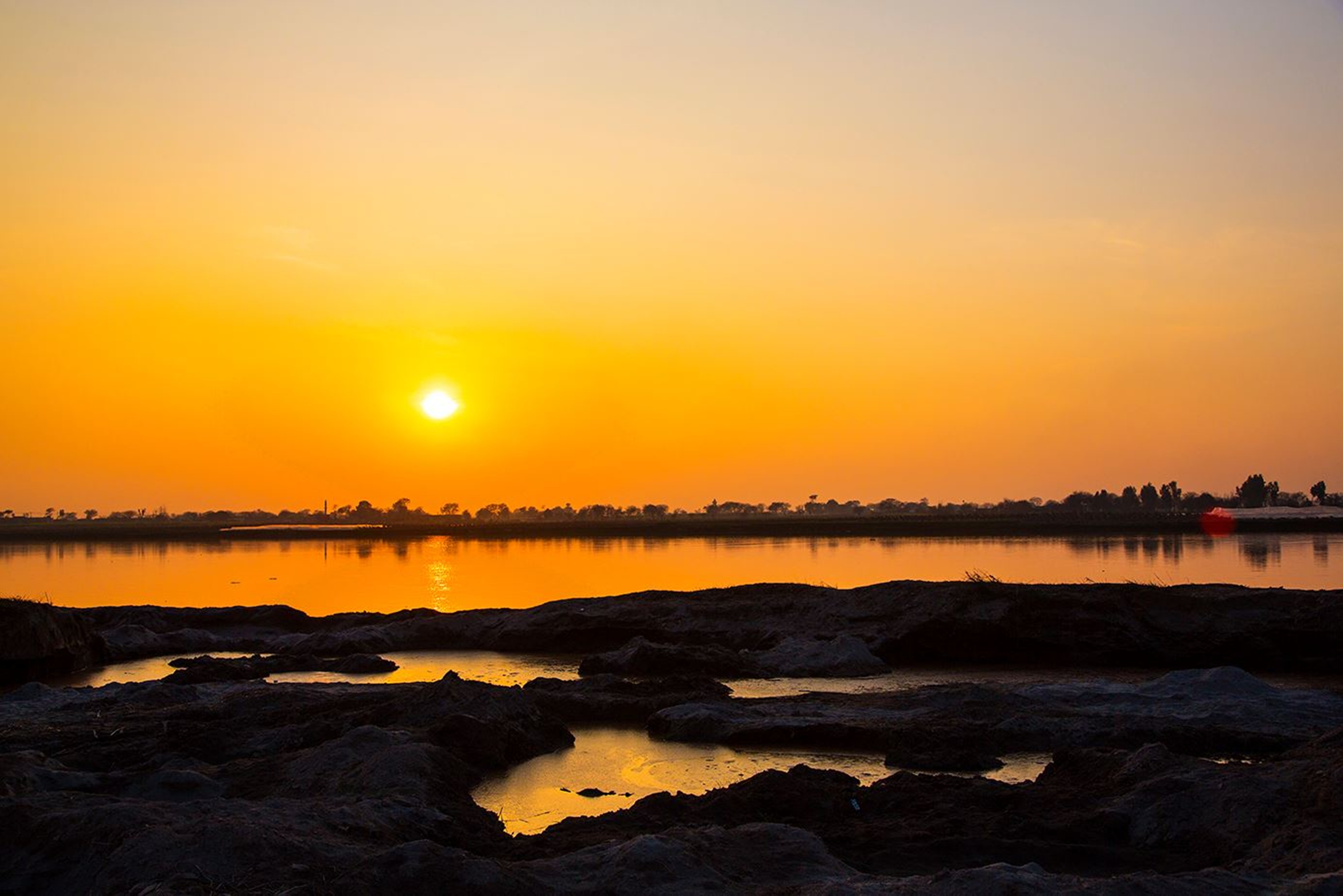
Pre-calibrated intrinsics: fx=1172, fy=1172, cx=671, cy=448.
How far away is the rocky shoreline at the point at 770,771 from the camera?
749cm

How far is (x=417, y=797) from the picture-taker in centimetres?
995

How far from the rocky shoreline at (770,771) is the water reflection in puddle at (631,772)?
319mm

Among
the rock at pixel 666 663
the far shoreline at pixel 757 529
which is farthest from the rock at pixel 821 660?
the far shoreline at pixel 757 529

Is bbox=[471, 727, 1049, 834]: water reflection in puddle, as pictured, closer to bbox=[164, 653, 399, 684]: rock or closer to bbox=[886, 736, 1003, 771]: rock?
→ bbox=[886, 736, 1003, 771]: rock

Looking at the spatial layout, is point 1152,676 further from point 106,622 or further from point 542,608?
point 106,622

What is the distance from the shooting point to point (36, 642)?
2236 centimetres

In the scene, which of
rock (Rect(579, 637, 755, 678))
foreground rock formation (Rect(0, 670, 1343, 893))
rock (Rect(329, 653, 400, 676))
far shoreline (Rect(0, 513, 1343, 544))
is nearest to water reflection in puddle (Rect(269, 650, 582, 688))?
rock (Rect(329, 653, 400, 676))

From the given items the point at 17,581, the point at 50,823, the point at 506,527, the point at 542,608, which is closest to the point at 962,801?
the point at 50,823

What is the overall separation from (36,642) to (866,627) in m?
16.2

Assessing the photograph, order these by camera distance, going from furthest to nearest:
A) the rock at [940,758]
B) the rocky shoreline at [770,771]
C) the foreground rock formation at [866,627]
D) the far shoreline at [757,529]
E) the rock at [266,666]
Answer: the far shoreline at [757,529]
the foreground rock formation at [866,627]
the rock at [266,666]
the rock at [940,758]
the rocky shoreline at [770,771]

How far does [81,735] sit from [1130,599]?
18.5 m

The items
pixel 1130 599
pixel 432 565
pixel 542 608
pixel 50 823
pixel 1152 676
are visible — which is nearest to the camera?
pixel 50 823

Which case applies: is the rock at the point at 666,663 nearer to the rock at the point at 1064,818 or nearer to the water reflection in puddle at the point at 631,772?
the water reflection in puddle at the point at 631,772

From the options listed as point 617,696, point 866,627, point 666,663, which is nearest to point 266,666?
point 666,663
